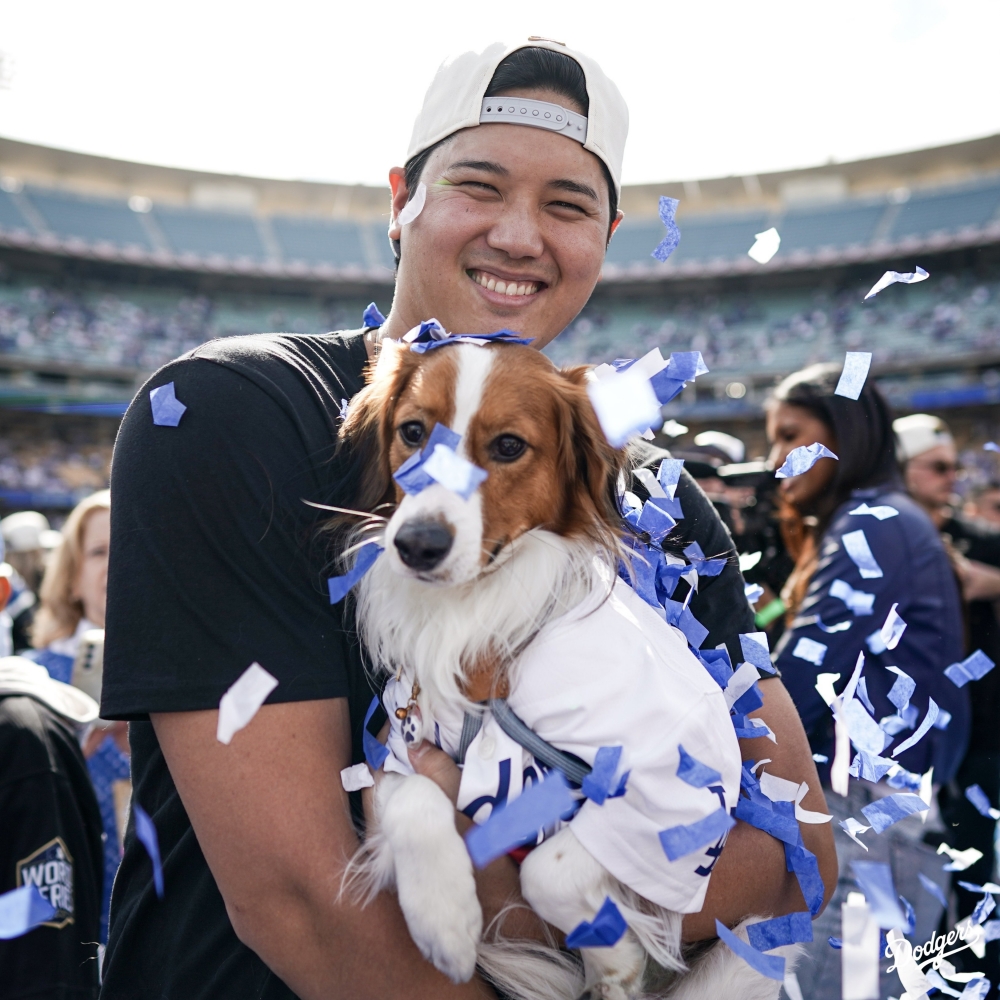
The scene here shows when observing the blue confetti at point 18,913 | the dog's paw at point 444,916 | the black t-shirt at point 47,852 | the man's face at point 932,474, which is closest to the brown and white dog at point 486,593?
the dog's paw at point 444,916

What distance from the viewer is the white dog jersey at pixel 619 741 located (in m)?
1.50

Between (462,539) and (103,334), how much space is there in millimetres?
30164

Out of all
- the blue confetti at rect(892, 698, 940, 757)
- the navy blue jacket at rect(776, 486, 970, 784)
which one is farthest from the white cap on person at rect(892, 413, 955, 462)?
the blue confetti at rect(892, 698, 940, 757)

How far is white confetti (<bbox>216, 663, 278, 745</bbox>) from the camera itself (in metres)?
1.38

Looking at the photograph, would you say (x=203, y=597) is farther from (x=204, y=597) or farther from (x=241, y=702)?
(x=241, y=702)

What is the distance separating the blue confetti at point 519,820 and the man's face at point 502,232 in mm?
1100

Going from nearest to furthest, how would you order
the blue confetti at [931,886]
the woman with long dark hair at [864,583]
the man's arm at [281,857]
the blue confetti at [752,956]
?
1. the man's arm at [281,857]
2. the blue confetti at [752,956]
3. the blue confetti at [931,886]
4. the woman with long dark hair at [864,583]

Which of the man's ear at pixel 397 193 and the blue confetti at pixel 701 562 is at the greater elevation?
the man's ear at pixel 397 193

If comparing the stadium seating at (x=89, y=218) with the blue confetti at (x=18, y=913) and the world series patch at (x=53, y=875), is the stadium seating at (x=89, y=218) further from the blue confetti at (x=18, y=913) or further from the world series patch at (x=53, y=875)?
the blue confetti at (x=18, y=913)

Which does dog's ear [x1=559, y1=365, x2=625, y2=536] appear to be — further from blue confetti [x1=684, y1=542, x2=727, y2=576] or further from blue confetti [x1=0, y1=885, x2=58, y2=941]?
blue confetti [x1=0, y1=885, x2=58, y2=941]

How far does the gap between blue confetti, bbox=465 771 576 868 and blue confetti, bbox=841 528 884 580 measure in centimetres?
197

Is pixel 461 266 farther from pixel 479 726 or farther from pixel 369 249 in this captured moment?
pixel 369 249

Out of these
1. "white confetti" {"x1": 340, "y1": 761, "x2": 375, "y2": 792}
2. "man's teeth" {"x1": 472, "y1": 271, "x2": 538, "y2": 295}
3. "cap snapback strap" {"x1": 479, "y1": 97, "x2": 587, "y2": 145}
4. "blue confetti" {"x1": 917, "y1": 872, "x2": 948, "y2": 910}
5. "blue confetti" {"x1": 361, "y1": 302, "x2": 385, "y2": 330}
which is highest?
"cap snapback strap" {"x1": 479, "y1": 97, "x2": 587, "y2": 145}

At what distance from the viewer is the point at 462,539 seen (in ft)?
5.30
